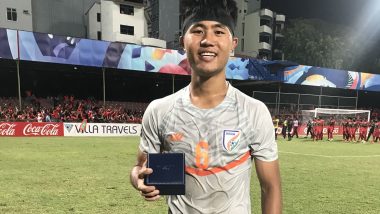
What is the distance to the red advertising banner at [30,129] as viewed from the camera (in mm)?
21781

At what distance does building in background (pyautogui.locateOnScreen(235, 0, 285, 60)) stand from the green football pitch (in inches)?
2169

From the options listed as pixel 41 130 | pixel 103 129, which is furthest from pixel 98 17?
pixel 41 130

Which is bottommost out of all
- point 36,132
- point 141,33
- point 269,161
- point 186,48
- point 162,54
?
point 36,132

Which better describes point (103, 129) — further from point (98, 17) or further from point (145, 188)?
point (98, 17)

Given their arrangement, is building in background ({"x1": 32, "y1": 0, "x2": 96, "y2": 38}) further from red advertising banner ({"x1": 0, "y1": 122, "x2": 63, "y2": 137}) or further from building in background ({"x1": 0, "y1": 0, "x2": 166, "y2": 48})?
red advertising banner ({"x1": 0, "y1": 122, "x2": 63, "y2": 137})

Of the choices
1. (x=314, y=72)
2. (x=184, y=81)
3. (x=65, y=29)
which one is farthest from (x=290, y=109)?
(x=65, y=29)

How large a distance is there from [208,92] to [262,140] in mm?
431

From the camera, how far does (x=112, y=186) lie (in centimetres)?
810

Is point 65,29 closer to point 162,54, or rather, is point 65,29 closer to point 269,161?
point 162,54

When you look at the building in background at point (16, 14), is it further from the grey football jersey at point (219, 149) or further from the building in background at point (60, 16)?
the grey football jersey at point (219, 149)

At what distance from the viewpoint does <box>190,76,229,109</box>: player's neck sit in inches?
78.2

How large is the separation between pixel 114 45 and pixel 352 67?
5821 centimetres

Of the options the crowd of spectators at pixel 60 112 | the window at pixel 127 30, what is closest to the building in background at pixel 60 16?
the window at pixel 127 30

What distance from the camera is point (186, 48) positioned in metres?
1.93
